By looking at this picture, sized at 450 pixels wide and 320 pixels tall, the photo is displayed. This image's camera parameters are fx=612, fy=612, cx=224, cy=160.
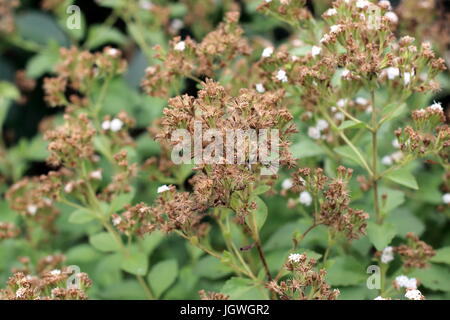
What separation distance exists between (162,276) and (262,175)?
56 centimetres

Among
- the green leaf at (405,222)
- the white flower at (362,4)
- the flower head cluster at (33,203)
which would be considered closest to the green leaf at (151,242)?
the flower head cluster at (33,203)

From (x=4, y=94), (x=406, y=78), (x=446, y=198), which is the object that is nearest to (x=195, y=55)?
(x=406, y=78)

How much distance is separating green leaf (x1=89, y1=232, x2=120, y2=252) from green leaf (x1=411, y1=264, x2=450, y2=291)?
95 centimetres

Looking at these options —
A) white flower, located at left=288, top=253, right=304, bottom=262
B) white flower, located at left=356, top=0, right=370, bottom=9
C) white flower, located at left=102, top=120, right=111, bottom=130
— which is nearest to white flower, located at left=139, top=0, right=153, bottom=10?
white flower, located at left=102, top=120, right=111, bottom=130

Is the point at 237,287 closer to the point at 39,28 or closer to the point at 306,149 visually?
the point at 306,149

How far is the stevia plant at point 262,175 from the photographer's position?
147 centimetres

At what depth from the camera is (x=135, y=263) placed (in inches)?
76.7

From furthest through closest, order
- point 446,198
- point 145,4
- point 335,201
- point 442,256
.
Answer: point 145,4 → point 446,198 → point 442,256 → point 335,201

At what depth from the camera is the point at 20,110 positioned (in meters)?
3.48

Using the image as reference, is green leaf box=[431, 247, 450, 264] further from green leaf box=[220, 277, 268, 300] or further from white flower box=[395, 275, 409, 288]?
green leaf box=[220, 277, 268, 300]

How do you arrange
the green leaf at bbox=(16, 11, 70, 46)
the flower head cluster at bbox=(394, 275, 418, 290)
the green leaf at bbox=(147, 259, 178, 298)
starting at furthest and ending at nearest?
the green leaf at bbox=(16, 11, 70, 46) → the green leaf at bbox=(147, 259, 178, 298) → the flower head cluster at bbox=(394, 275, 418, 290)

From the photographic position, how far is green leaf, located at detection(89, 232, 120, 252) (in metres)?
1.99
